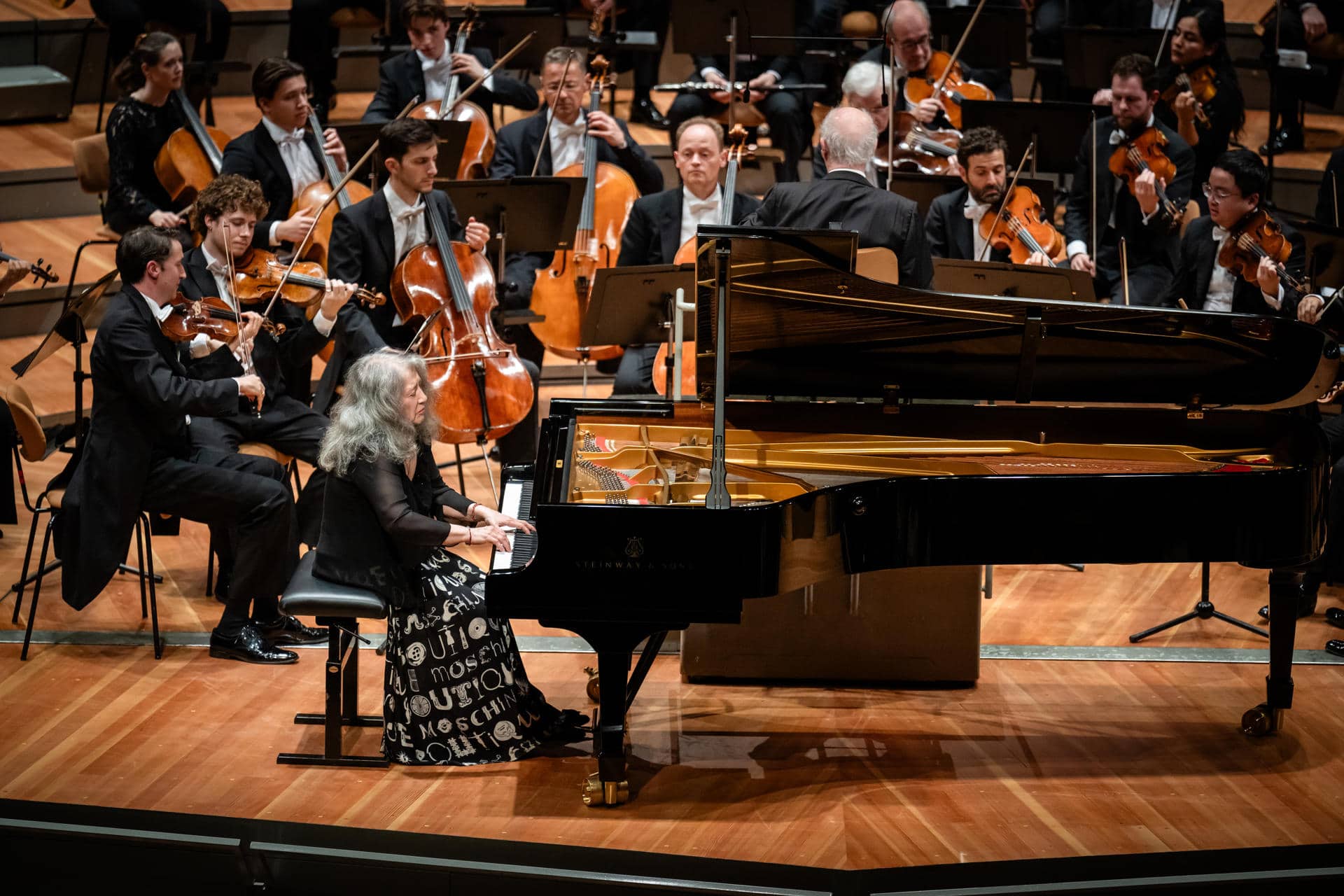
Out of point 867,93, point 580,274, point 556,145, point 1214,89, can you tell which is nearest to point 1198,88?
point 1214,89

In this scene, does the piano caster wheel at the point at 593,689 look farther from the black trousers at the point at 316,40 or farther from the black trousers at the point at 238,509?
the black trousers at the point at 316,40

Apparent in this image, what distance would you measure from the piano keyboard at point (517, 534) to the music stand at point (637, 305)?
826 millimetres

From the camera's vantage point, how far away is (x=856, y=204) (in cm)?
443

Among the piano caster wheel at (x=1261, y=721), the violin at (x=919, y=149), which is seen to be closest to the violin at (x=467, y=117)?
the violin at (x=919, y=149)

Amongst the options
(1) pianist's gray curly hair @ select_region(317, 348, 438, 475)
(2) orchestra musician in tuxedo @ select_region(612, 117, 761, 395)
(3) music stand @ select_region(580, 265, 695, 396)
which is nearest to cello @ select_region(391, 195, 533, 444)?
(3) music stand @ select_region(580, 265, 695, 396)

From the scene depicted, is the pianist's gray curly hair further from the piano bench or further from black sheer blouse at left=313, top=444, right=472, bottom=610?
the piano bench

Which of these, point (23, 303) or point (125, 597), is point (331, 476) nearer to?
point (125, 597)

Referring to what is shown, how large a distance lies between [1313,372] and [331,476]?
8.20 ft

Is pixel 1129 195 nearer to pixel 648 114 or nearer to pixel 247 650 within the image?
pixel 648 114

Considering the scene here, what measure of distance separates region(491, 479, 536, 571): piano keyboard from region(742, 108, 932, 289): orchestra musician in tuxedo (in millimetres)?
1184

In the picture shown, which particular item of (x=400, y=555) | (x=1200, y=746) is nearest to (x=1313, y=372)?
(x=1200, y=746)

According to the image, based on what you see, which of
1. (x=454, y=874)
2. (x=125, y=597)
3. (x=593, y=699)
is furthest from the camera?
(x=125, y=597)

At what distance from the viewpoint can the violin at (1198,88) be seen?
21.6ft

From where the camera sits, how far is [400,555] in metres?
3.50
